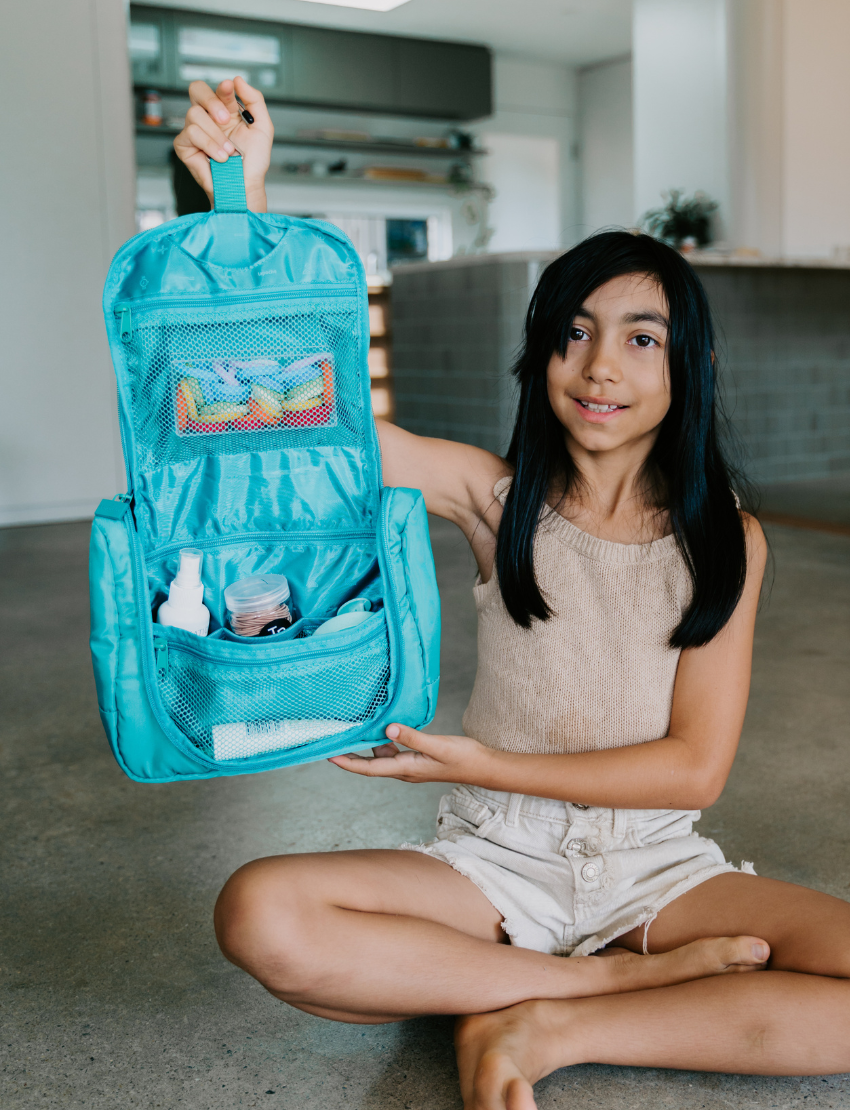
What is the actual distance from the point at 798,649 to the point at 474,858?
143 cm

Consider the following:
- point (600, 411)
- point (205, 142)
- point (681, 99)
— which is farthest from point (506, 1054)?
point (681, 99)

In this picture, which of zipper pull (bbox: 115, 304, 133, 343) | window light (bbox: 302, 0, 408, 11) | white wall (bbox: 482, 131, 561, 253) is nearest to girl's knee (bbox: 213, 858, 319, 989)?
zipper pull (bbox: 115, 304, 133, 343)

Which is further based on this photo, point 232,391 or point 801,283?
point 801,283

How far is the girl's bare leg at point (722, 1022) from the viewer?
2.72ft

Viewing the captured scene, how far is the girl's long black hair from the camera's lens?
0.95 m

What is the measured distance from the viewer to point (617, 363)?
0.93 meters

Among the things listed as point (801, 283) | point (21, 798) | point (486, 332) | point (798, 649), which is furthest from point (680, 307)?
point (801, 283)

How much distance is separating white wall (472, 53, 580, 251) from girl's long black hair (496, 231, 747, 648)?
638cm

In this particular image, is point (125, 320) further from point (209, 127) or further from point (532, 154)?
point (532, 154)

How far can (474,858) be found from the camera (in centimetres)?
96

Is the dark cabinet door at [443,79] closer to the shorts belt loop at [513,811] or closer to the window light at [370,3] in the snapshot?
the window light at [370,3]

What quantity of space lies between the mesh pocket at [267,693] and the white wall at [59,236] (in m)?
3.23

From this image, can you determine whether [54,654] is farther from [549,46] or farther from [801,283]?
[549,46]

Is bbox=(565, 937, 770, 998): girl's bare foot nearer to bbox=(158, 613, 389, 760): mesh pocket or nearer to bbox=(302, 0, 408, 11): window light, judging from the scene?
bbox=(158, 613, 389, 760): mesh pocket
